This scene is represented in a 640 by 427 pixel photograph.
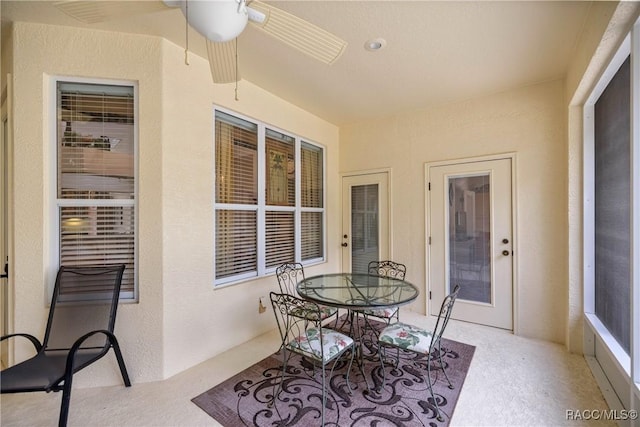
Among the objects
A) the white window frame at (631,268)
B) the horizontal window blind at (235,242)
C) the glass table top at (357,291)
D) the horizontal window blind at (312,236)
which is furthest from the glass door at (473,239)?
the horizontal window blind at (235,242)

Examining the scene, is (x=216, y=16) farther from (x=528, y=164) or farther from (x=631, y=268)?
(x=528, y=164)

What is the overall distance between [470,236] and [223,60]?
3.18m

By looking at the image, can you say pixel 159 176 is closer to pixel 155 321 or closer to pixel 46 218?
pixel 46 218

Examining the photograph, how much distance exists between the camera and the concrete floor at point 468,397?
5.86 feet

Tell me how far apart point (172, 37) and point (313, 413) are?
3015 mm

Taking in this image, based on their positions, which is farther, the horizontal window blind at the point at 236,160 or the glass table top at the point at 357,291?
the horizontal window blind at the point at 236,160

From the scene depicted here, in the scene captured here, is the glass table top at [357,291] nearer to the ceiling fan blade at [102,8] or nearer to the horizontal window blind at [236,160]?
the horizontal window blind at [236,160]

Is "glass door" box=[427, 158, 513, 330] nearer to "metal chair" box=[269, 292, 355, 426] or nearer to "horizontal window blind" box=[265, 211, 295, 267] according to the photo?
"horizontal window blind" box=[265, 211, 295, 267]

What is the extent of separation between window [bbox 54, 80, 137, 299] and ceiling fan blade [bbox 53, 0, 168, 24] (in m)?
0.96

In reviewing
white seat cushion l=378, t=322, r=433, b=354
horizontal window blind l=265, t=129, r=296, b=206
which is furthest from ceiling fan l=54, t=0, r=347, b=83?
white seat cushion l=378, t=322, r=433, b=354

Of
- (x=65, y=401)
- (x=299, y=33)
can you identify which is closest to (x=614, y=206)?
(x=299, y=33)

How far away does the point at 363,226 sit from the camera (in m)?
4.21

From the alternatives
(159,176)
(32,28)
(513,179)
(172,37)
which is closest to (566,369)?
(513,179)

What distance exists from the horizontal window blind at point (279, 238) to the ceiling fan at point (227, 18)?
2051mm
